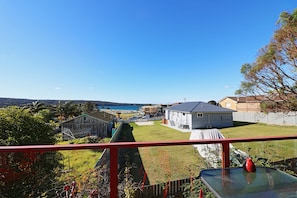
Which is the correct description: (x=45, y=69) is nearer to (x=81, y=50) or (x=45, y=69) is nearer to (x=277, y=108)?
(x=81, y=50)

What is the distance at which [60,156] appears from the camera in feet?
6.70

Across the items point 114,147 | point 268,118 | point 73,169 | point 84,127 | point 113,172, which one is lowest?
point 84,127

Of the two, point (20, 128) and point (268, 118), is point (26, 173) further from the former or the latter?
point (268, 118)

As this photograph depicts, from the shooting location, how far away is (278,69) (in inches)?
417

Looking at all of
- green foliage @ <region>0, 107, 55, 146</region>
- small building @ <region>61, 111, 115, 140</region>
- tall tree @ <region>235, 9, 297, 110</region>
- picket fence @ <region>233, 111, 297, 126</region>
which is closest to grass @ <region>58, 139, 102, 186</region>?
green foliage @ <region>0, 107, 55, 146</region>

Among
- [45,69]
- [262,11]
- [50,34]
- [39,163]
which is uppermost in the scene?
[262,11]

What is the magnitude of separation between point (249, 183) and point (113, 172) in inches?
45.7

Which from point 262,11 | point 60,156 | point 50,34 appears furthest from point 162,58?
point 60,156

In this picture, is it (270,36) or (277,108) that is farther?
(277,108)

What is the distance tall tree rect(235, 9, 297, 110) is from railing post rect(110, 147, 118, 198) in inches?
422

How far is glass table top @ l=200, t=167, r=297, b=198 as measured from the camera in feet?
4.20

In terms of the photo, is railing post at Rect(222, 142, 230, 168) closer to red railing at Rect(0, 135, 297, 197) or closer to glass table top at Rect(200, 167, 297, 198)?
red railing at Rect(0, 135, 297, 197)

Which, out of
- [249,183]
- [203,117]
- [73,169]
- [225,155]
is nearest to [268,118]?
[203,117]

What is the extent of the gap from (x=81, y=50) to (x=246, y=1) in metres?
10.2
